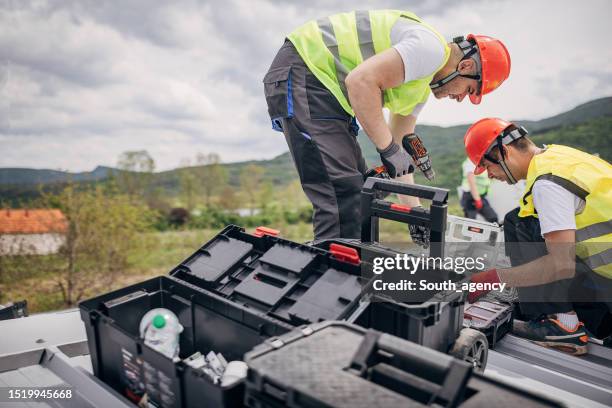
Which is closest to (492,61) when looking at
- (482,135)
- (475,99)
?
(475,99)

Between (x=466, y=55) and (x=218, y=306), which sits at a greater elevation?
(x=466, y=55)

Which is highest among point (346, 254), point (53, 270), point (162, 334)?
point (346, 254)

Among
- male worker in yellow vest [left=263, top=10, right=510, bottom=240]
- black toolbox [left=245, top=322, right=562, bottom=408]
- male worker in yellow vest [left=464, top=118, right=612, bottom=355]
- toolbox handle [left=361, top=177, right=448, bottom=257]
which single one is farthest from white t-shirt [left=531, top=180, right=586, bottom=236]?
black toolbox [left=245, top=322, right=562, bottom=408]

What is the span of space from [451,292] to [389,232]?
11.7 metres

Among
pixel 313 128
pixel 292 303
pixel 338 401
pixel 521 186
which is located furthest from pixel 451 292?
pixel 521 186

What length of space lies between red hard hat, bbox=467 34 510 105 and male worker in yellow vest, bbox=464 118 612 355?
0.27 metres

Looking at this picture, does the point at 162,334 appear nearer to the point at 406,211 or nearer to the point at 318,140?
the point at 406,211

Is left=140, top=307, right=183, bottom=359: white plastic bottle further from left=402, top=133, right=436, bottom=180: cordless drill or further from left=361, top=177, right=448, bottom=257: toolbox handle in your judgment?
left=402, top=133, right=436, bottom=180: cordless drill

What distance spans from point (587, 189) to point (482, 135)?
539mm

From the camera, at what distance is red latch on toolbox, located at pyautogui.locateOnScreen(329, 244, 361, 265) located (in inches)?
64.7

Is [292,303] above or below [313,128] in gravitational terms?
below

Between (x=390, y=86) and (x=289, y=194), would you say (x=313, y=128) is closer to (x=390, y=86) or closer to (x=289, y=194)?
(x=390, y=86)

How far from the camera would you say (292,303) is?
5.55 feet

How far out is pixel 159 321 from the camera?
1.61 metres
